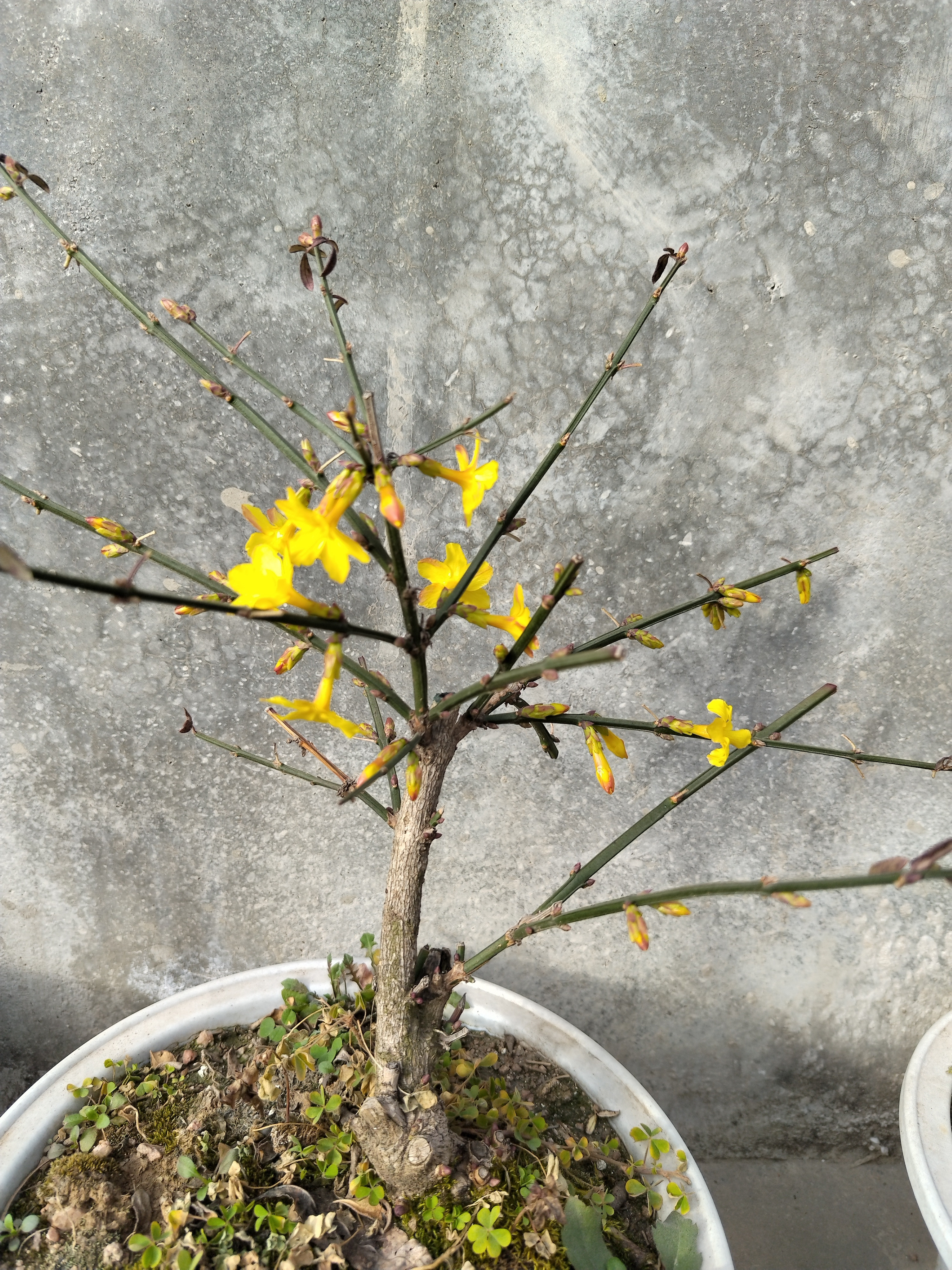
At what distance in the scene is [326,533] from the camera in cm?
46

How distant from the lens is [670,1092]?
1324mm

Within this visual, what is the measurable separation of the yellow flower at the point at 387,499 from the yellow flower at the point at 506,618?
11 centimetres

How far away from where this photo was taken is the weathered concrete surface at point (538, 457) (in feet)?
3.48

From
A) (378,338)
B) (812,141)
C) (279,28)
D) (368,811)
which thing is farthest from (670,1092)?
(279,28)

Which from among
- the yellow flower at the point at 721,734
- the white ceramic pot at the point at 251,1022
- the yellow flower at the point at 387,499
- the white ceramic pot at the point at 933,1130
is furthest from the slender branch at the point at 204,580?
the white ceramic pot at the point at 933,1130

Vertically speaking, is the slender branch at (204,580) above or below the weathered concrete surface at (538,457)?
below

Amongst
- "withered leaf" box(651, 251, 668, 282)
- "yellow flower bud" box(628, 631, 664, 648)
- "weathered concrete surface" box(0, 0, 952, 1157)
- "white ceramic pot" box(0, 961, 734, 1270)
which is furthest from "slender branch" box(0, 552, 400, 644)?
"weathered concrete surface" box(0, 0, 952, 1157)

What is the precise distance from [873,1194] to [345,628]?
4.87 feet

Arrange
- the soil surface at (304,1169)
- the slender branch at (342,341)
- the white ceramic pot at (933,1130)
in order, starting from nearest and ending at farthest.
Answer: the slender branch at (342,341) < the soil surface at (304,1169) < the white ceramic pot at (933,1130)

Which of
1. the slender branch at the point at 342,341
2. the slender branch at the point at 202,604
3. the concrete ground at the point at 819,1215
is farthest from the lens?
the concrete ground at the point at 819,1215

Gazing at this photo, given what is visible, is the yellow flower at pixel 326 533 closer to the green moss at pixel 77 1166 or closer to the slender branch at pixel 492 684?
the slender branch at pixel 492 684

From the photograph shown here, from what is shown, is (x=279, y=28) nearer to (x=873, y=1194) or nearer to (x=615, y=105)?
(x=615, y=105)

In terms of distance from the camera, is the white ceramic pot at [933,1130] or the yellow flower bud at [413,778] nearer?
the yellow flower bud at [413,778]

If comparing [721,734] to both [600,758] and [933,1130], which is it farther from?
[933,1130]
